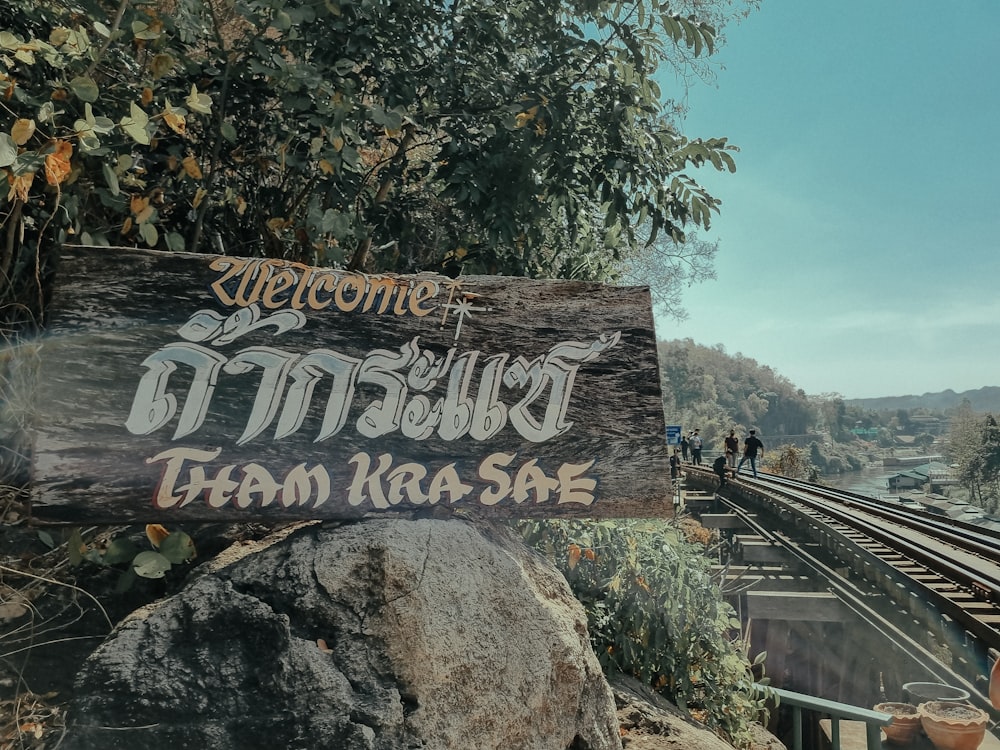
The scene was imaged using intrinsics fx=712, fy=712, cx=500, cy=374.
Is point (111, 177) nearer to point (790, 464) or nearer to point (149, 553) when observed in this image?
point (149, 553)

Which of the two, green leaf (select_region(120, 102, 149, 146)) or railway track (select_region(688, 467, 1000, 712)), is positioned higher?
green leaf (select_region(120, 102, 149, 146))

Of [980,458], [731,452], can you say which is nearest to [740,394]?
[980,458]

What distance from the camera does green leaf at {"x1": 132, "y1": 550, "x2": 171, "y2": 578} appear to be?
8.23ft

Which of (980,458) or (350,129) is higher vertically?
(350,129)

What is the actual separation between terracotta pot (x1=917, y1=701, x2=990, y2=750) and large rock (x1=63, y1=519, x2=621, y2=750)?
229 inches

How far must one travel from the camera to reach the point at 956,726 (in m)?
6.71

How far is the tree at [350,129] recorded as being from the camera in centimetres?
329

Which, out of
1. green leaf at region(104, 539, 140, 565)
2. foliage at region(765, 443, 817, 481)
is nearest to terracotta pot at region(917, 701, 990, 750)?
green leaf at region(104, 539, 140, 565)

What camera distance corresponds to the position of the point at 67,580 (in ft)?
9.62

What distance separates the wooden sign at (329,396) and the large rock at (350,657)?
0.24 metres

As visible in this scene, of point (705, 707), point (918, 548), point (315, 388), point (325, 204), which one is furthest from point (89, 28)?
point (918, 548)

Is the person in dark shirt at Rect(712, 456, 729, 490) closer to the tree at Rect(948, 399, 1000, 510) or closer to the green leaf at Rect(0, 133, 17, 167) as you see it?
the green leaf at Rect(0, 133, 17, 167)

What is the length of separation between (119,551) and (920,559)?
12301 millimetres

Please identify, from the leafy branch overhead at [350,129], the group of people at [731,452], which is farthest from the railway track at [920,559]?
the leafy branch overhead at [350,129]
